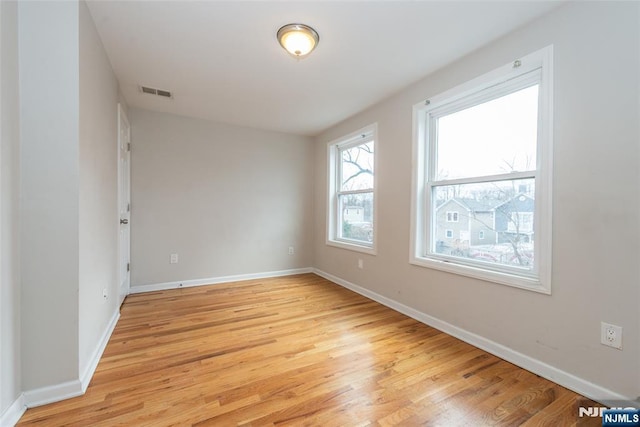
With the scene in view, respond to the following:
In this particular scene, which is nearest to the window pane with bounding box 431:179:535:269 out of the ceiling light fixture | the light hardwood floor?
the light hardwood floor

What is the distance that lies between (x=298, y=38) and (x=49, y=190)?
1.85 m

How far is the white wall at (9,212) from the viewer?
1.30m

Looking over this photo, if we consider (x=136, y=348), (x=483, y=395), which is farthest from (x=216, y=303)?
(x=483, y=395)

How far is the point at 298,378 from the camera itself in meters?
1.75

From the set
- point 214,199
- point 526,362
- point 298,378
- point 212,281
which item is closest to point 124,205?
point 214,199

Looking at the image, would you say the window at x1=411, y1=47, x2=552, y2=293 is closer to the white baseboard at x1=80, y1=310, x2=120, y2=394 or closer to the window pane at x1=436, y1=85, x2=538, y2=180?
the window pane at x1=436, y1=85, x2=538, y2=180

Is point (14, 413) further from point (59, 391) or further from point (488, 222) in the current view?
point (488, 222)

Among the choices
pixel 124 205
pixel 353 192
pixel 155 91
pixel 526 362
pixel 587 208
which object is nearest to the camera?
pixel 587 208

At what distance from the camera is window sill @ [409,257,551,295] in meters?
1.84

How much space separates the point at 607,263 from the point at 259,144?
4041 millimetres

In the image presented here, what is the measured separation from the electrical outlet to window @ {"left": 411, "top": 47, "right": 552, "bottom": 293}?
0.32 m

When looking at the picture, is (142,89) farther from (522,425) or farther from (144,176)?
(522,425)

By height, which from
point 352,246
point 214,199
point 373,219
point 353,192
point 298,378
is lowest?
point 298,378

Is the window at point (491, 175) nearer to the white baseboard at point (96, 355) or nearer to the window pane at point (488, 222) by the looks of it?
the window pane at point (488, 222)
